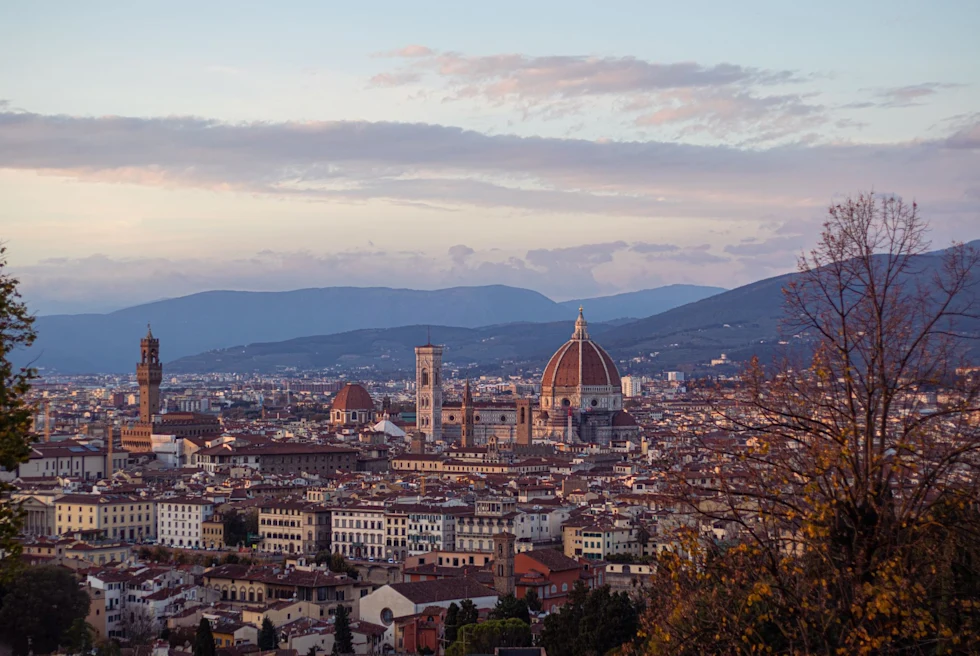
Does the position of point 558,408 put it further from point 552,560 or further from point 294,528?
point 552,560

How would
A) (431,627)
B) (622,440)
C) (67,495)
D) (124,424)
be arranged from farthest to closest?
(622,440) → (124,424) → (67,495) → (431,627)

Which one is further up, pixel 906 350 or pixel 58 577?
pixel 906 350

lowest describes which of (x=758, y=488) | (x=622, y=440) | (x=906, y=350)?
(x=622, y=440)

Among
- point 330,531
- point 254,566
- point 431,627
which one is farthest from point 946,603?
point 330,531

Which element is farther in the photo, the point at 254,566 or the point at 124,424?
the point at 124,424

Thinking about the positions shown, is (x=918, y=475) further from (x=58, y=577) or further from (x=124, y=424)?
(x=124, y=424)

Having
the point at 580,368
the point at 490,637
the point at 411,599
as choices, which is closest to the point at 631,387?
the point at 580,368

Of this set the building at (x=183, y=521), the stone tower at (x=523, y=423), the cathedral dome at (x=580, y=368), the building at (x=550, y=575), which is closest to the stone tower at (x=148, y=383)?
the stone tower at (x=523, y=423)
